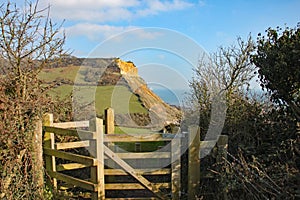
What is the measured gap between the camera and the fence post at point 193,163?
4.55 m

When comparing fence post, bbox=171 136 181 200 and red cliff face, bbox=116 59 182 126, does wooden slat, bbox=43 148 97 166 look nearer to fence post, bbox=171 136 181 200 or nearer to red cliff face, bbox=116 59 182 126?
fence post, bbox=171 136 181 200

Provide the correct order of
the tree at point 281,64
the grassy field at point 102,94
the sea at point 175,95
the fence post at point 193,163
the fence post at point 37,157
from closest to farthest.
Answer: the tree at point 281,64 → the fence post at point 193,163 → the fence post at point 37,157 → the sea at point 175,95 → the grassy field at point 102,94

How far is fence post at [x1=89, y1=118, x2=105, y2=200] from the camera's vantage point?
15.0ft

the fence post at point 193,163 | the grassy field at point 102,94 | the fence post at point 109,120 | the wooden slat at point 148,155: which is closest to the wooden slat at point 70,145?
the fence post at point 109,120

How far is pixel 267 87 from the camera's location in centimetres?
480

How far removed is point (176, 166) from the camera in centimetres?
465

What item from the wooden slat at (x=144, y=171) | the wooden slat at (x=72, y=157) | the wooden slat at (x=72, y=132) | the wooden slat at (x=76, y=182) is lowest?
the wooden slat at (x=76, y=182)

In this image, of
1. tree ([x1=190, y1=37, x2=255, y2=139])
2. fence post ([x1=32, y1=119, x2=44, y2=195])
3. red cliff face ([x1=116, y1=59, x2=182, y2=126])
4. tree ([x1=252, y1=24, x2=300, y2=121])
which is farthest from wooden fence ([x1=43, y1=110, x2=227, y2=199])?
red cliff face ([x1=116, y1=59, x2=182, y2=126])

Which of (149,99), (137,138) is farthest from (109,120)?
(137,138)

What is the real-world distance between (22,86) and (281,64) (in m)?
4.13

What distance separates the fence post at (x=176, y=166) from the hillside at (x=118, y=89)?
82.3 inches

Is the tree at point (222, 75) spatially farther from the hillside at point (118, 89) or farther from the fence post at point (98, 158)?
the fence post at point (98, 158)

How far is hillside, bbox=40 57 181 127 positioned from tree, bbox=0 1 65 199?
1286 millimetres

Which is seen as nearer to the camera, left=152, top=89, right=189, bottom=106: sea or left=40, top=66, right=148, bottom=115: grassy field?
left=152, top=89, right=189, bottom=106: sea
